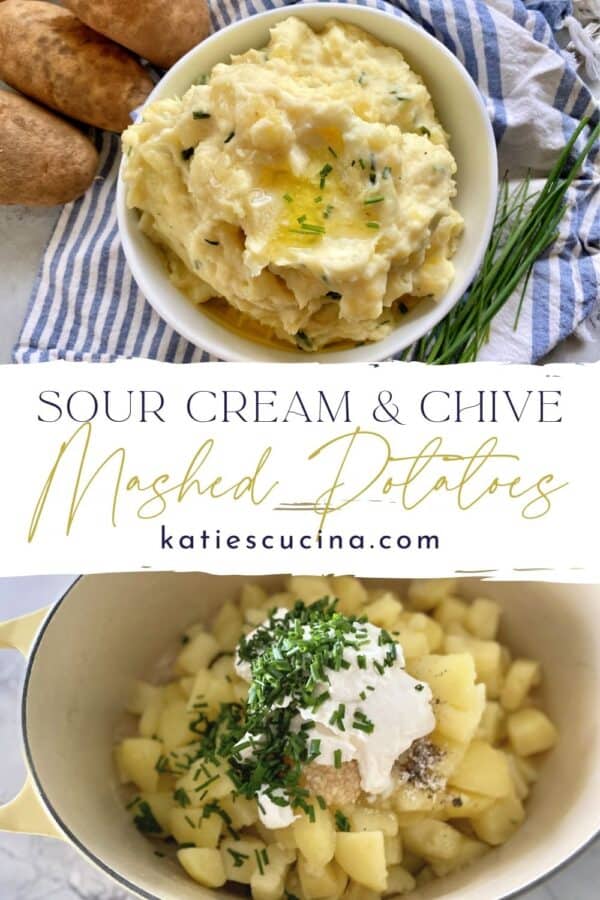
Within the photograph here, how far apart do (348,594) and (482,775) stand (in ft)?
0.98

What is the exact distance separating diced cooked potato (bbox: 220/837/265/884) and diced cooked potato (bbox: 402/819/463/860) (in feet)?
0.62

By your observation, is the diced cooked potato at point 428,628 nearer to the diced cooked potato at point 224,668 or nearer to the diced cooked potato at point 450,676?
the diced cooked potato at point 450,676

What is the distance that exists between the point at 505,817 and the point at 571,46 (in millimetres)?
1228

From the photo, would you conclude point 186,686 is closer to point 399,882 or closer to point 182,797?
point 182,797

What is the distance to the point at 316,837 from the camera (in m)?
1.11


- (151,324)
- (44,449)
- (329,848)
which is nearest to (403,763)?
(329,848)

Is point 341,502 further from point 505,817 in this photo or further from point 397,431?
point 505,817

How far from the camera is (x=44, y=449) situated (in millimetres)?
1251

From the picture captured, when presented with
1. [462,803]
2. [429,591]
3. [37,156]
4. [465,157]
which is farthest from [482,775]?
[37,156]

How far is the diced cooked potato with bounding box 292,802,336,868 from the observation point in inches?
43.8

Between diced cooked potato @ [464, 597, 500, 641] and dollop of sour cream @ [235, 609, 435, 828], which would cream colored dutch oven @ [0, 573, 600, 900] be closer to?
diced cooked potato @ [464, 597, 500, 641]

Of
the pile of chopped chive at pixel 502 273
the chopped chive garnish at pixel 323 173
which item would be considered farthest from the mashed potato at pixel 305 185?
the pile of chopped chive at pixel 502 273

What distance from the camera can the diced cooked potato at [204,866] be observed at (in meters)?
1.15

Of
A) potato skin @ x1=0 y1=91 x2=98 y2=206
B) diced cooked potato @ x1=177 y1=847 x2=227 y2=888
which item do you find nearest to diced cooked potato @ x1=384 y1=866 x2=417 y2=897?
diced cooked potato @ x1=177 y1=847 x2=227 y2=888
